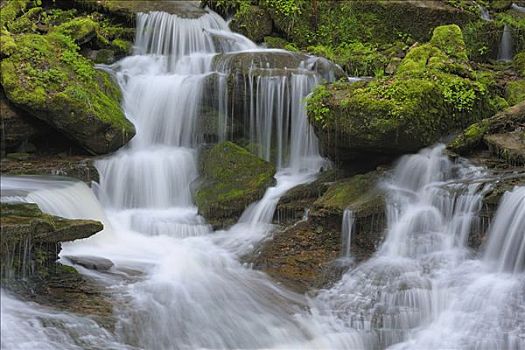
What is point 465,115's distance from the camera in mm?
9523

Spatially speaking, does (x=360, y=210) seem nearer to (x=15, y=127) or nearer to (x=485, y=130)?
(x=485, y=130)

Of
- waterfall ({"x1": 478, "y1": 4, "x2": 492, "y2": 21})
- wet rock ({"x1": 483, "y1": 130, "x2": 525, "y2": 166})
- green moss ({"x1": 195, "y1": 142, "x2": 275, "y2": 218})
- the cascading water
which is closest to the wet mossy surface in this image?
the cascading water

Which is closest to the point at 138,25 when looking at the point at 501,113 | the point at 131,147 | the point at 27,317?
the point at 131,147

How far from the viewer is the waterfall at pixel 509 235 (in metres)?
7.12

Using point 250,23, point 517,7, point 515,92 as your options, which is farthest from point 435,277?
point 517,7

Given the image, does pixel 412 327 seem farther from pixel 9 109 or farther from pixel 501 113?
pixel 9 109

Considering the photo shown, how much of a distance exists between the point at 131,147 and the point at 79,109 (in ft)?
4.77

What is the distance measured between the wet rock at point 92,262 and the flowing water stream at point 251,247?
0.46 feet

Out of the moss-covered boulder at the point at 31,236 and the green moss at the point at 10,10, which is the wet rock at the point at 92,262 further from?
the green moss at the point at 10,10

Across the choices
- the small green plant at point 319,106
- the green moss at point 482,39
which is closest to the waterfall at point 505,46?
the green moss at point 482,39

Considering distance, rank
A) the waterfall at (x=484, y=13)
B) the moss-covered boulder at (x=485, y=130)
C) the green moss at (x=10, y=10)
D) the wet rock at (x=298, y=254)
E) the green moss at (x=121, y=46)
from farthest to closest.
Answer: the waterfall at (x=484, y=13) → the green moss at (x=121, y=46) → the green moss at (x=10, y=10) → the moss-covered boulder at (x=485, y=130) → the wet rock at (x=298, y=254)

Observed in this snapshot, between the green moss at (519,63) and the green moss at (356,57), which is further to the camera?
the green moss at (356,57)

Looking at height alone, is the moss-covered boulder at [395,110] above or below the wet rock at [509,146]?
above

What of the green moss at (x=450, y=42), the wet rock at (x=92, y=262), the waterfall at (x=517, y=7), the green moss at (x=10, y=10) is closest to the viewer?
the wet rock at (x=92, y=262)
